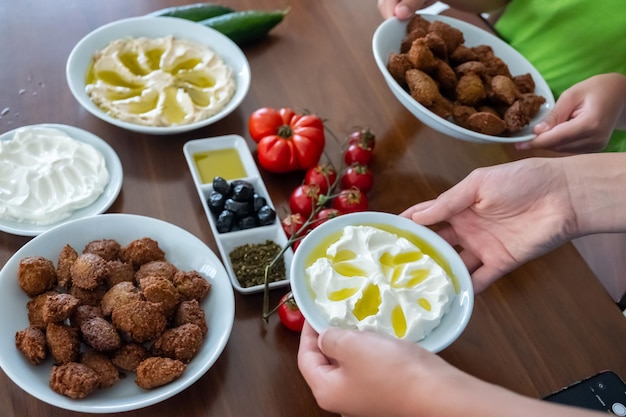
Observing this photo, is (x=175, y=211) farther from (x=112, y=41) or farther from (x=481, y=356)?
(x=481, y=356)

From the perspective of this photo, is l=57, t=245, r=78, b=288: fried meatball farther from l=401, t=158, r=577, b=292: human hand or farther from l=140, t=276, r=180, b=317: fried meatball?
l=401, t=158, r=577, b=292: human hand

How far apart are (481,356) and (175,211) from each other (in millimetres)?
873

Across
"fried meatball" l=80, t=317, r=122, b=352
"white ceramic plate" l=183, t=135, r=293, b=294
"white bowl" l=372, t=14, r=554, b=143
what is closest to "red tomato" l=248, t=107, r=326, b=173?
"white ceramic plate" l=183, t=135, r=293, b=294

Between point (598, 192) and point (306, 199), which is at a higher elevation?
point (598, 192)

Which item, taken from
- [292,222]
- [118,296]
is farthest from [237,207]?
[118,296]

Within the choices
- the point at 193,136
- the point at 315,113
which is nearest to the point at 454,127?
the point at 315,113

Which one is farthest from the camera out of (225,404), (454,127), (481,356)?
(454,127)

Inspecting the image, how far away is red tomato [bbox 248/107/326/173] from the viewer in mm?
Result: 1764

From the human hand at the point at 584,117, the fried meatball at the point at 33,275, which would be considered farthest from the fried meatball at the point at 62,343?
the human hand at the point at 584,117

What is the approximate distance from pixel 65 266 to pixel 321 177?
0.72 meters

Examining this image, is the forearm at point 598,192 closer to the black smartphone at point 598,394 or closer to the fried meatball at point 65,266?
the black smartphone at point 598,394

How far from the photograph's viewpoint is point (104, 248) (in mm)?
1399

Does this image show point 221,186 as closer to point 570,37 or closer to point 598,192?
point 598,192

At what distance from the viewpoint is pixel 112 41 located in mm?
1963
